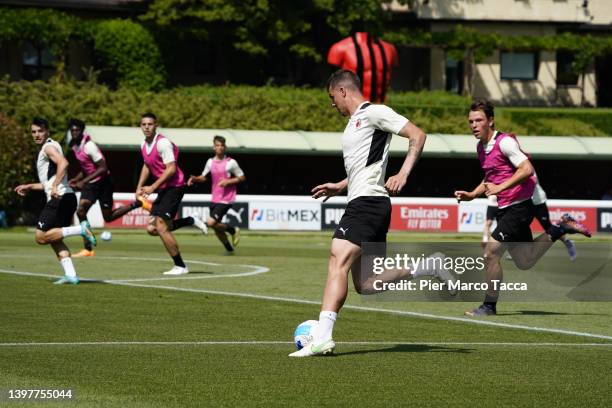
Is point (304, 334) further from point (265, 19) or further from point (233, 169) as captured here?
point (265, 19)

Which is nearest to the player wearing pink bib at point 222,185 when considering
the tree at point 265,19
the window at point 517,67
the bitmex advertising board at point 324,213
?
the bitmex advertising board at point 324,213

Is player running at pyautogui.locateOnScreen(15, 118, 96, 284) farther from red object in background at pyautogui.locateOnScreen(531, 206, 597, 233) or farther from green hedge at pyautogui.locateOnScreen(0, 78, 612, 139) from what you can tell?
green hedge at pyautogui.locateOnScreen(0, 78, 612, 139)

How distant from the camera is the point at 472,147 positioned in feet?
145

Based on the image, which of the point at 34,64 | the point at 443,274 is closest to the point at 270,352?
the point at 443,274

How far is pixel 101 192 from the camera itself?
23062 mm

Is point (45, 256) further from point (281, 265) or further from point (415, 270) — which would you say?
point (415, 270)

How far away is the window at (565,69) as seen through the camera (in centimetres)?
6781

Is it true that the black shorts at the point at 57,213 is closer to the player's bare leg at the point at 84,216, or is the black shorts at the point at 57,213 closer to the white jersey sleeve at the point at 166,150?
the white jersey sleeve at the point at 166,150

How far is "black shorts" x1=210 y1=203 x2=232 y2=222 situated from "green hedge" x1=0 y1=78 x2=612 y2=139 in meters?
17.2

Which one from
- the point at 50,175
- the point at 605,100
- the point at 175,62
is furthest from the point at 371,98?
the point at 50,175

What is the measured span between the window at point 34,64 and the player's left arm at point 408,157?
4765 cm

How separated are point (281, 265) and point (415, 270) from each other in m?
10.5
